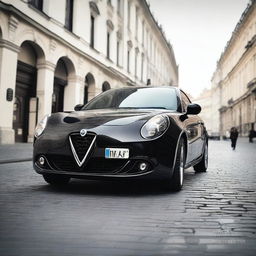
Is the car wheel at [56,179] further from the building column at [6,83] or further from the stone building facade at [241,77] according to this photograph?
the stone building facade at [241,77]

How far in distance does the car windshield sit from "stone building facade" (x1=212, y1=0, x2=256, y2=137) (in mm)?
34148

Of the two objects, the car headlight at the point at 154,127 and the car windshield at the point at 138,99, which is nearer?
the car headlight at the point at 154,127

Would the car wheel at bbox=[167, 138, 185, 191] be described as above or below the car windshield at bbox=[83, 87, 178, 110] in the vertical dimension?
below

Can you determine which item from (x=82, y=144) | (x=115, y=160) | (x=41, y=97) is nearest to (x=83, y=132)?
(x=82, y=144)

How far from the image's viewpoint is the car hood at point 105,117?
4.62 metres

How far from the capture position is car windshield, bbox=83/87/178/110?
564cm

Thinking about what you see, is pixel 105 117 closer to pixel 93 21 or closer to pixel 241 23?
pixel 93 21

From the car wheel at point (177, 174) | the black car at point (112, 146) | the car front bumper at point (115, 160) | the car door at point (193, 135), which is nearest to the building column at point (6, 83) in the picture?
the car door at point (193, 135)

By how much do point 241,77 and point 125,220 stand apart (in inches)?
2049

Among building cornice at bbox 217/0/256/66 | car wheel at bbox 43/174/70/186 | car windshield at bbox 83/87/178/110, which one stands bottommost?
car wheel at bbox 43/174/70/186

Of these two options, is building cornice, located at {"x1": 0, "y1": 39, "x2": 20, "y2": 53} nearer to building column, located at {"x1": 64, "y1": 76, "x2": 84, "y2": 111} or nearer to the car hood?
building column, located at {"x1": 64, "y1": 76, "x2": 84, "y2": 111}

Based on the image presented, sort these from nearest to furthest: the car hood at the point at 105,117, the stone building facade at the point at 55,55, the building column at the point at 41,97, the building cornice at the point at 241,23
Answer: the car hood at the point at 105,117 < the stone building facade at the point at 55,55 < the building column at the point at 41,97 < the building cornice at the point at 241,23

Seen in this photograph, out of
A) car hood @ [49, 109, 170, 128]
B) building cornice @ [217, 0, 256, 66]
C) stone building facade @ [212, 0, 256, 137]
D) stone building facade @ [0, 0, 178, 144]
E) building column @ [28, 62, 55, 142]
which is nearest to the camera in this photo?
car hood @ [49, 109, 170, 128]

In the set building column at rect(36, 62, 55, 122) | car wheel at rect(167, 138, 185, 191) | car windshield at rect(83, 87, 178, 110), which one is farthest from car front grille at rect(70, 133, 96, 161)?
building column at rect(36, 62, 55, 122)
